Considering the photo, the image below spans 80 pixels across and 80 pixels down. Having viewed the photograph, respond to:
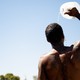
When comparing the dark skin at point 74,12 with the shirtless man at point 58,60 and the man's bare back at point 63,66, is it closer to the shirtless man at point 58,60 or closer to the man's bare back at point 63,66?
the shirtless man at point 58,60

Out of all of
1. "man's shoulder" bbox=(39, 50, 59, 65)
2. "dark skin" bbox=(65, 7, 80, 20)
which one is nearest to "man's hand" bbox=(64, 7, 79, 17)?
"dark skin" bbox=(65, 7, 80, 20)

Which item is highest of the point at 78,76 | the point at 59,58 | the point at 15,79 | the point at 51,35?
the point at 51,35

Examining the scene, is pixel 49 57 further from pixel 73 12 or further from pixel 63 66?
pixel 73 12

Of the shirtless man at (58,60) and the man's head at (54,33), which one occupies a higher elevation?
the man's head at (54,33)

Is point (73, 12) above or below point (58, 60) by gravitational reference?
above

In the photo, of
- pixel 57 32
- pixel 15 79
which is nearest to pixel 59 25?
pixel 57 32

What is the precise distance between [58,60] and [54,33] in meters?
0.40

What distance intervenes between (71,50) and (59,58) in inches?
8.3

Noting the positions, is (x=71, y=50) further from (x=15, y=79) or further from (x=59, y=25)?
(x=15, y=79)

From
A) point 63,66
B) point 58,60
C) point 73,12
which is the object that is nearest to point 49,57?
point 58,60

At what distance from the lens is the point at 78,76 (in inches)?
167

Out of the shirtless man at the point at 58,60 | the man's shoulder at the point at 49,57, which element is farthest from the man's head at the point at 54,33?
the man's shoulder at the point at 49,57

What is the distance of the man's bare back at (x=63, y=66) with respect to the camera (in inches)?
167

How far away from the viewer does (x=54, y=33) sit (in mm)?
4383
